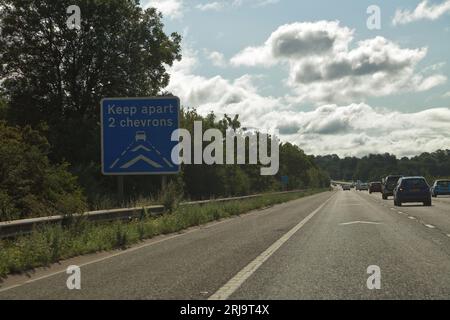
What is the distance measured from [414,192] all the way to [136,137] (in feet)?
66.2

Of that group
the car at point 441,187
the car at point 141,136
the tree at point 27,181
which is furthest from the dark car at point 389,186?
the car at point 141,136

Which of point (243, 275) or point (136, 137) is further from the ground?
point (136, 137)

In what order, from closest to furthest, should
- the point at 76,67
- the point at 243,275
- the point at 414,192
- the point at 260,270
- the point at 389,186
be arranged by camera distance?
the point at 243,275 < the point at 260,270 < the point at 414,192 < the point at 76,67 < the point at 389,186

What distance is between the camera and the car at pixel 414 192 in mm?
36938

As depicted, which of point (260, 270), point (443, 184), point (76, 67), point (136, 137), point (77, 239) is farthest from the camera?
point (443, 184)

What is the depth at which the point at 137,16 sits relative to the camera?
44.8 meters

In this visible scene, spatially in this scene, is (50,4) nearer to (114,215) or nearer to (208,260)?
(114,215)

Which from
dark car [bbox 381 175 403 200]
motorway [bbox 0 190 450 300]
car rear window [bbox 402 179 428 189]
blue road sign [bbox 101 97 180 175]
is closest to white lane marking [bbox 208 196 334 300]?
motorway [bbox 0 190 450 300]

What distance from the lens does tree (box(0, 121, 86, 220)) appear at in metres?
22.5

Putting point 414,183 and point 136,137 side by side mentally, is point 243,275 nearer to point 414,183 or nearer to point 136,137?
point 136,137

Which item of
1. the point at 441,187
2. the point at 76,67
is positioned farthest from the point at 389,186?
the point at 76,67

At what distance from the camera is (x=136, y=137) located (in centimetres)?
2334
